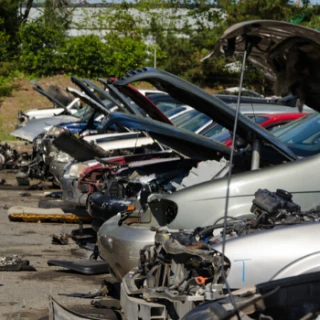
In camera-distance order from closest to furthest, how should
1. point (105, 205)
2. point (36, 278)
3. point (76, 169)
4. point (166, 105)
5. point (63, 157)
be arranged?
point (36, 278) → point (105, 205) → point (76, 169) → point (63, 157) → point (166, 105)

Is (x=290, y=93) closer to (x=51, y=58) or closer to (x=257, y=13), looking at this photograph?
(x=257, y=13)

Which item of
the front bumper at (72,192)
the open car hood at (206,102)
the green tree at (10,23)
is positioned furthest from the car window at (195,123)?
the green tree at (10,23)

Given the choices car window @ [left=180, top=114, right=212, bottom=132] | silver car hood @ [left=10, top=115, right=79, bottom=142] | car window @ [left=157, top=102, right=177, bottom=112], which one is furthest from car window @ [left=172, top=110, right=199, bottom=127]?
silver car hood @ [left=10, top=115, right=79, bottom=142]

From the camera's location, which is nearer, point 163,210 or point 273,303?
point 273,303

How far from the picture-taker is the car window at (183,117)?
42.8ft

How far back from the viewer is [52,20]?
39.7 m

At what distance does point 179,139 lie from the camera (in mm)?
8680

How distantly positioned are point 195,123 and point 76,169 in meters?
1.81

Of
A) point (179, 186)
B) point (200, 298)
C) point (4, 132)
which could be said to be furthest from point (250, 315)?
point (4, 132)

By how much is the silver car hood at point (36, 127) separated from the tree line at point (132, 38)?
10.8 m

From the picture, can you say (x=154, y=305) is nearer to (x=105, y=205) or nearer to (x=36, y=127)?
(x=105, y=205)

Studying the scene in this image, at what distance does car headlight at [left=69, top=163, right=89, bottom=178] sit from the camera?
12.2m

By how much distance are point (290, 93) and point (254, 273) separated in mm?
1370

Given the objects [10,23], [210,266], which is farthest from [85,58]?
[210,266]
